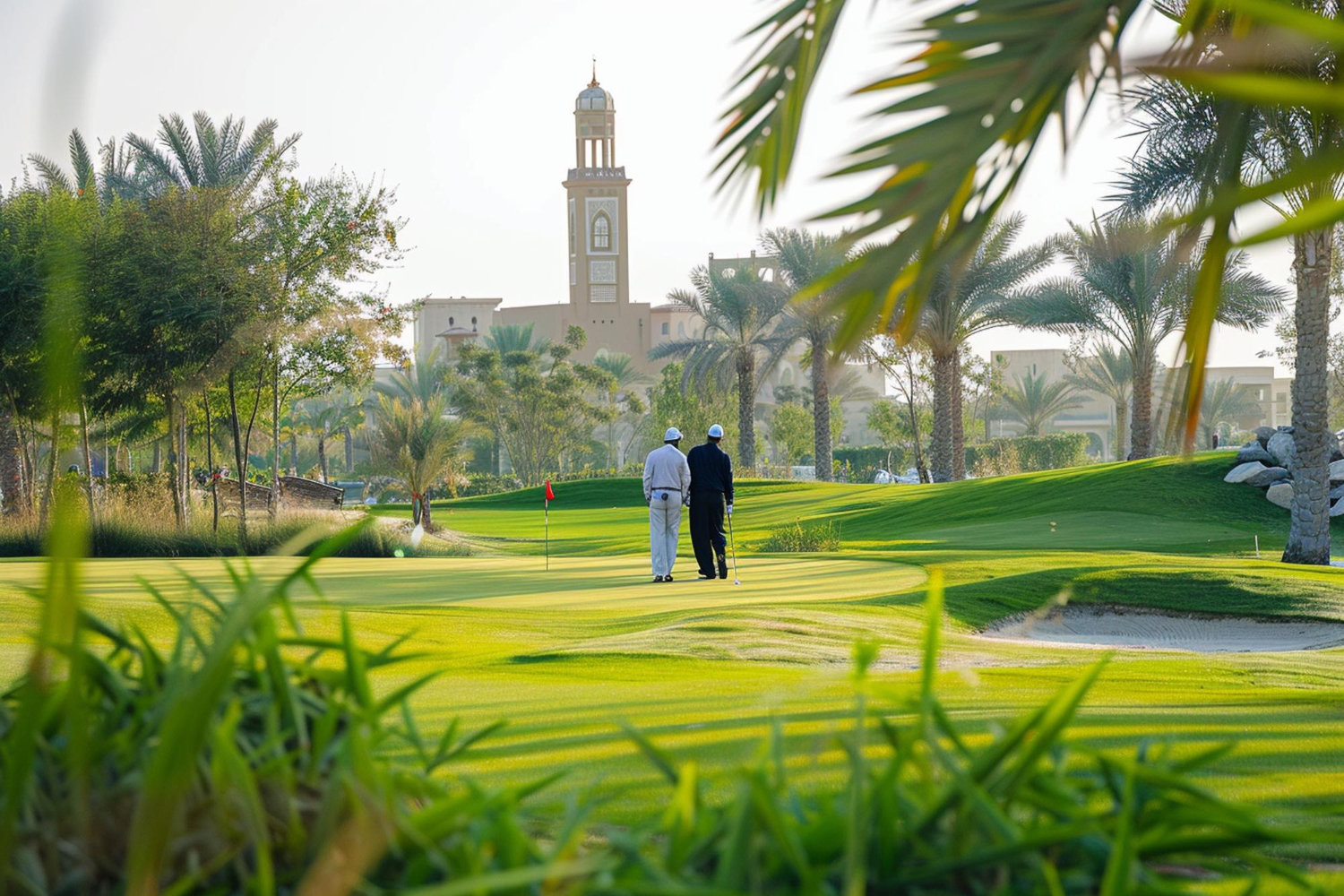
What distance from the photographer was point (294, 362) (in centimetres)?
3042

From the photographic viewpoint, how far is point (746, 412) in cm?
4847

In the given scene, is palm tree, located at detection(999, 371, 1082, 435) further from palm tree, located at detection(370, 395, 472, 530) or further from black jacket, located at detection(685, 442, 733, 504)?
black jacket, located at detection(685, 442, 733, 504)

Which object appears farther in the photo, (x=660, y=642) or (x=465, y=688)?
(x=660, y=642)

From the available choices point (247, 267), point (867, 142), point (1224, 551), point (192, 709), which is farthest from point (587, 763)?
point (247, 267)

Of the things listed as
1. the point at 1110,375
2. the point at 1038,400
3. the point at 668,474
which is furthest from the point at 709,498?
the point at 1038,400

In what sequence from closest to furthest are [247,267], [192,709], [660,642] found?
1. [192,709]
2. [660,642]
3. [247,267]

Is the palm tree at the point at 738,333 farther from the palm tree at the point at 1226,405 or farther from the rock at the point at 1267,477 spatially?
the palm tree at the point at 1226,405

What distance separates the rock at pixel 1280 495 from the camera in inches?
1019

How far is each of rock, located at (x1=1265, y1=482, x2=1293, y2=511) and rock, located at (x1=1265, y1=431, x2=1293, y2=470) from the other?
98 centimetres

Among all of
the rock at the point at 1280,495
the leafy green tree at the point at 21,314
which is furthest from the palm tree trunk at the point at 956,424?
the leafy green tree at the point at 21,314

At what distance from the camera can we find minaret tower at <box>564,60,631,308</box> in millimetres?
96250

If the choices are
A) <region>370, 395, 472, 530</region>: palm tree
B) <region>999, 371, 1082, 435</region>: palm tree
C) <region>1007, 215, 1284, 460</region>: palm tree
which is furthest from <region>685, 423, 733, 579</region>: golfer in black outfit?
<region>999, 371, 1082, 435</region>: palm tree

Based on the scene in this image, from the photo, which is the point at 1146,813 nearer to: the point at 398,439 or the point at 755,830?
the point at 755,830

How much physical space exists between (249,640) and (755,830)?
24.5 inches
